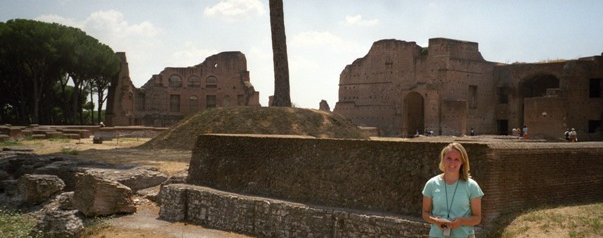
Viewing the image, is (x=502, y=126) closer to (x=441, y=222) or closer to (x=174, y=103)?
(x=174, y=103)

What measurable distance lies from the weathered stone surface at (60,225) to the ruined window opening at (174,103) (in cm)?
3711

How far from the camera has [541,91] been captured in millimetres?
Answer: 38438

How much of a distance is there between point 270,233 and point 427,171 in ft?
9.30

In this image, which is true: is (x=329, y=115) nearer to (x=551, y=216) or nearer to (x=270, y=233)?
(x=270, y=233)

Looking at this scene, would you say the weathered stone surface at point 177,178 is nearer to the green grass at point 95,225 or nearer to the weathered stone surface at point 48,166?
the green grass at point 95,225

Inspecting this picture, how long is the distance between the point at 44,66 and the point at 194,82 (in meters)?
13.5

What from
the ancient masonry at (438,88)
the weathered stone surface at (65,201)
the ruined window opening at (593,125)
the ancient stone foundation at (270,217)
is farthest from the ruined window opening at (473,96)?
the weathered stone surface at (65,201)

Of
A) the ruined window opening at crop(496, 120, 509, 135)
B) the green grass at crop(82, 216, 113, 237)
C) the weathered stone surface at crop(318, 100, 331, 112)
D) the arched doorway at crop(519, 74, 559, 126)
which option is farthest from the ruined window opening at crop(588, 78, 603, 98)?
the green grass at crop(82, 216, 113, 237)

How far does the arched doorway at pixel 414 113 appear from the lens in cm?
4147

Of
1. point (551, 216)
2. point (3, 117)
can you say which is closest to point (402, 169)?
point (551, 216)

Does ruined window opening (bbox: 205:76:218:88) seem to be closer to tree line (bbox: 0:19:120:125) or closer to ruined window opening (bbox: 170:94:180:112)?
ruined window opening (bbox: 170:94:180:112)

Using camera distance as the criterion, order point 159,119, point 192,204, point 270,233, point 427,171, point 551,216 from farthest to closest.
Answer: point 159,119
point 192,204
point 270,233
point 427,171
point 551,216

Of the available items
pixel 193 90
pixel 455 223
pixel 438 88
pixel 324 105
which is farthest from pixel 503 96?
pixel 455 223

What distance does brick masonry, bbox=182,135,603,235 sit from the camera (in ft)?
23.8
